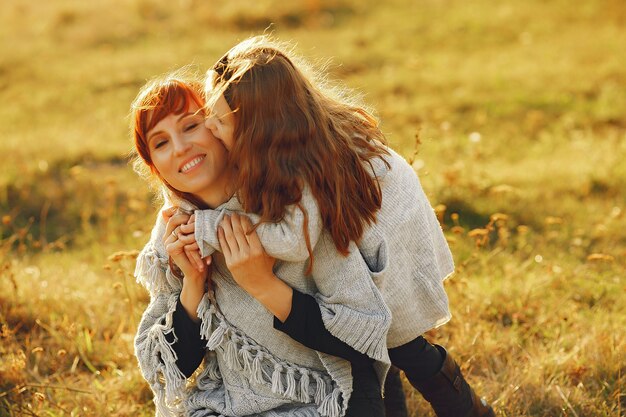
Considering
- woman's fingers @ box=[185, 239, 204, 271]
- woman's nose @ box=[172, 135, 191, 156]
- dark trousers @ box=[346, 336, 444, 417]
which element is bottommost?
dark trousers @ box=[346, 336, 444, 417]

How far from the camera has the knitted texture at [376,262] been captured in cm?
266

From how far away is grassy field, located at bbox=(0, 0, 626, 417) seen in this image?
3.64 meters

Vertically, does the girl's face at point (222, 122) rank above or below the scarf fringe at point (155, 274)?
above

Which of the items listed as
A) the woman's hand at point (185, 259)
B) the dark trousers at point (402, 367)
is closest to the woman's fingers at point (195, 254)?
the woman's hand at point (185, 259)

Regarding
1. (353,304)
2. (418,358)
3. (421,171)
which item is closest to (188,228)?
(353,304)

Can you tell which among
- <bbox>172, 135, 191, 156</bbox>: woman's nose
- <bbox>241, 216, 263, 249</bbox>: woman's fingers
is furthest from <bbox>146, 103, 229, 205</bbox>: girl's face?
<bbox>241, 216, 263, 249</bbox>: woman's fingers

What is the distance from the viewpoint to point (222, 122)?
2.69 meters

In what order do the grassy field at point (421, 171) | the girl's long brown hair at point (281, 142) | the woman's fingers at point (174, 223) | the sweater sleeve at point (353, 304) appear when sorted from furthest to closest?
the grassy field at point (421, 171) → the woman's fingers at point (174, 223) → the sweater sleeve at point (353, 304) → the girl's long brown hair at point (281, 142)

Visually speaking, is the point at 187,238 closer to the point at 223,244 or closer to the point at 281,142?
the point at 223,244

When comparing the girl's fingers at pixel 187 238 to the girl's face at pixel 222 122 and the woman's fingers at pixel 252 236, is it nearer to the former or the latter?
the woman's fingers at pixel 252 236

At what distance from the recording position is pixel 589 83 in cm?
809

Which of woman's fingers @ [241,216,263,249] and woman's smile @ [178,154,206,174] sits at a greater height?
woman's smile @ [178,154,206,174]

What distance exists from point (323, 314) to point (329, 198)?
0.40 meters

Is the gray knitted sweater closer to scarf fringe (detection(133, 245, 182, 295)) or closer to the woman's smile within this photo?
scarf fringe (detection(133, 245, 182, 295))
